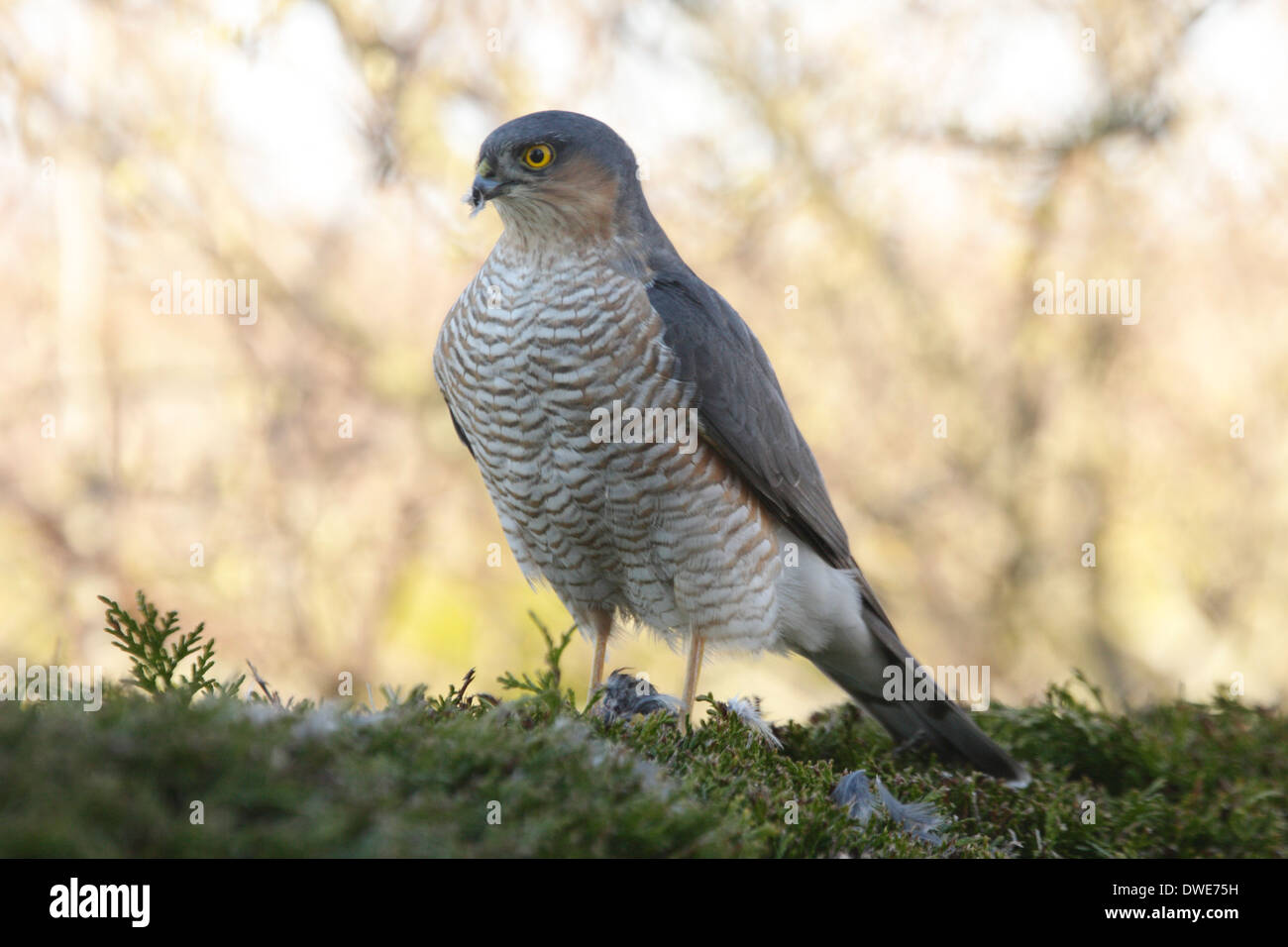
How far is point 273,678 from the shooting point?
302 inches

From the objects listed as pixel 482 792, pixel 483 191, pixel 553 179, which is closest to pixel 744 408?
pixel 553 179

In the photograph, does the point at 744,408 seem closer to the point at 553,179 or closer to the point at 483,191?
the point at 553,179

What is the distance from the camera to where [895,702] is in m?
3.64

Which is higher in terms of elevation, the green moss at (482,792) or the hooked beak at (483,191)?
the hooked beak at (483,191)

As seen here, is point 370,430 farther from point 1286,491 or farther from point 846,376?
point 1286,491

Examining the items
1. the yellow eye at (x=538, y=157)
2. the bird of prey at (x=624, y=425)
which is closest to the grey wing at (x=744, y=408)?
the bird of prey at (x=624, y=425)

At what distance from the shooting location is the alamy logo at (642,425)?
10.3 ft

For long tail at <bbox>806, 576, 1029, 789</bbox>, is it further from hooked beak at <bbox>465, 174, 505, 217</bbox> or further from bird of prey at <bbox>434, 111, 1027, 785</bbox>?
hooked beak at <bbox>465, 174, 505, 217</bbox>

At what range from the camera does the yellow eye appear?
338cm

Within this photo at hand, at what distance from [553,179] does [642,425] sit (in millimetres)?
864

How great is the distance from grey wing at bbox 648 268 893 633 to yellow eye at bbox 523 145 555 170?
522 millimetres
